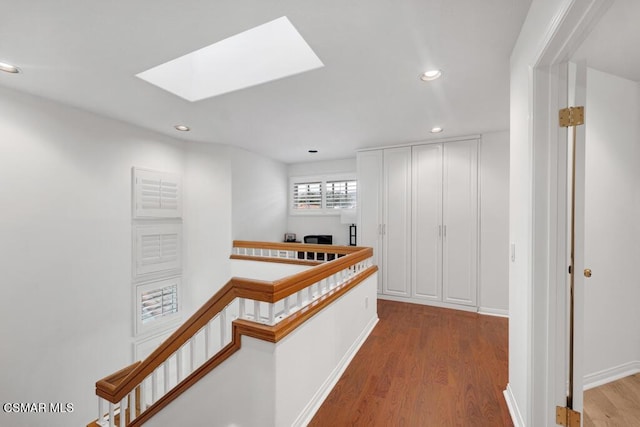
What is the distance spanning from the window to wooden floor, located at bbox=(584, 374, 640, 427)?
3.57 m

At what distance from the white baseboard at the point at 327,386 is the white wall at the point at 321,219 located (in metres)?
2.41

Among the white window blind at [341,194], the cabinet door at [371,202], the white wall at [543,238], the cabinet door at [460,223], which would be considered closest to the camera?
the white wall at [543,238]

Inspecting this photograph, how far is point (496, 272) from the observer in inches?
135

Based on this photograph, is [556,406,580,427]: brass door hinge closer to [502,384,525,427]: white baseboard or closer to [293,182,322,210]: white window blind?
[502,384,525,427]: white baseboard

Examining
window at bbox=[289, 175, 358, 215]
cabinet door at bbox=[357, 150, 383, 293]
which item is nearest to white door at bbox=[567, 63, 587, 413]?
cabinet door at bbox=[357, 150, 383, 293]

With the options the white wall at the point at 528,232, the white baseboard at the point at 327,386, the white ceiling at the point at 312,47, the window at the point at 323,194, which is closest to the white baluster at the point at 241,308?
the white baseboard at the point at 327,386

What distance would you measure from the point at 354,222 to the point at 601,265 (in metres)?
3.19

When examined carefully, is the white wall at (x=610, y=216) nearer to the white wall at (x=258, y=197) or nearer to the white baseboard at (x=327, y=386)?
the white baseboard at (x=327, y=386)

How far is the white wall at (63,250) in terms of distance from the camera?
7.63 feet

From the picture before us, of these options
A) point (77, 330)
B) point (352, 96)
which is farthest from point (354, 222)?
point (77, 330)

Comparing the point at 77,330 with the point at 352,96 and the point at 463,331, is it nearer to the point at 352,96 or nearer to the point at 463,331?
the point at 352,96

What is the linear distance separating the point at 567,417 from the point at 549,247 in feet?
2.72

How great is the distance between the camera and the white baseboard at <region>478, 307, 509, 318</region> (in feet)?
11.1

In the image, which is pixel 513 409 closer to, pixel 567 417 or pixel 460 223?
pixel 567 417
